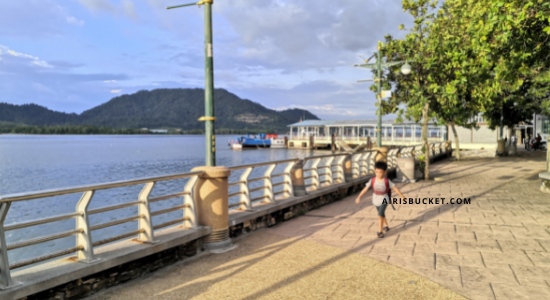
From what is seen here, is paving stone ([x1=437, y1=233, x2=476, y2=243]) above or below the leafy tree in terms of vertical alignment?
below

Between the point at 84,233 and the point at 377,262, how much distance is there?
12.8 feet

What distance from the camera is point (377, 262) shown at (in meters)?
5.73

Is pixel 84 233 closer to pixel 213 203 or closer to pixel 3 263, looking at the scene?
pixel 3 263

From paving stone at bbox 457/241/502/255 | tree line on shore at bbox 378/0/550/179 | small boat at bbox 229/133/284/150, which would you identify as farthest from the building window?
small boat at bbox 229/133/284/150

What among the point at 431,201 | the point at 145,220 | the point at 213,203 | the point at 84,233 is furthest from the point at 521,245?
the point at 84,233

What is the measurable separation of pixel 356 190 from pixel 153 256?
9377 millimetres

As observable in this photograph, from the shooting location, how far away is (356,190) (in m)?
13.7

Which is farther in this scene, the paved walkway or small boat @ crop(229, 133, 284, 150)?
small boat @ crop(229, 133, 284, 150)

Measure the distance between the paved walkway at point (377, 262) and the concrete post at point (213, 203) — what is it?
1.02 ft

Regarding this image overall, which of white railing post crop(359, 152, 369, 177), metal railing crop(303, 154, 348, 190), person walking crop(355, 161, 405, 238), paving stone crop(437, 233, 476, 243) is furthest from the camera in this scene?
white railing post crop(359, 152, 369, 177)

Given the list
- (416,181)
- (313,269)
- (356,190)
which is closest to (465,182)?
(416,181)

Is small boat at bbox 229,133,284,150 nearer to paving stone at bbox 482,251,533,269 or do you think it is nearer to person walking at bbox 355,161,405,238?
person walking at bbox 355,161,405,238

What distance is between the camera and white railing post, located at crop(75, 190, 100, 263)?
179 inches

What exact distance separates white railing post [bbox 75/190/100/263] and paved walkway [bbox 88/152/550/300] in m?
0.51
